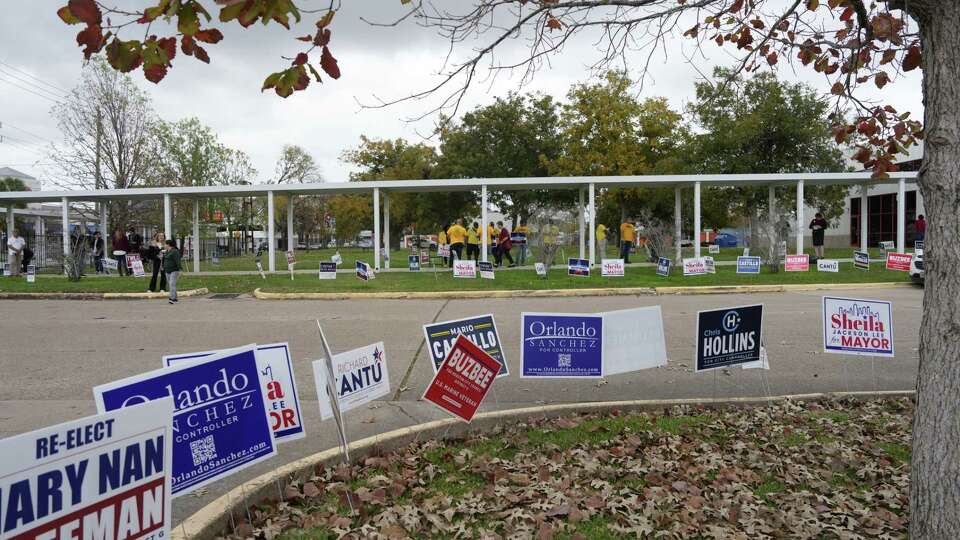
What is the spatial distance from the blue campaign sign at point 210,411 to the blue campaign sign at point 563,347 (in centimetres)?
304

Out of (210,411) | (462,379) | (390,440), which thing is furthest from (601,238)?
(210,411)

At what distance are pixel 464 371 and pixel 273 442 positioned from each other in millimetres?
1689

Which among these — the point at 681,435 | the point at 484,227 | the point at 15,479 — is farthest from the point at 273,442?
the point at 484,227

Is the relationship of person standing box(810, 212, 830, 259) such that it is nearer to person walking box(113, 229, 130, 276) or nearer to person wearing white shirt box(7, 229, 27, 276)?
person walking box(113, 229, 130, 276)

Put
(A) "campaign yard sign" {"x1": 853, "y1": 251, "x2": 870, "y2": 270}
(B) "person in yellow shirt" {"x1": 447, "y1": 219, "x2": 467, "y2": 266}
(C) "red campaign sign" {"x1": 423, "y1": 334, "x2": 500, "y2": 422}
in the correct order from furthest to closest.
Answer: (B) "person in yellow shirt" {"x1": 447, "y1": 219, "x2": 467, "y2": 266} → (A) "campaign yard sign" {"x1": 853, "y1": 251, "x2": 870, "y2": 270} → (C) "red campaign sign" {"x1": 423, "y1": 334, "x2": 500, "y2": 422}

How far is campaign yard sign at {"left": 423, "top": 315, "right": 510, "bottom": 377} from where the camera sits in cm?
604

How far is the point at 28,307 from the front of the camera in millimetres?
16016

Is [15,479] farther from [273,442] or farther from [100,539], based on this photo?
[273,442]

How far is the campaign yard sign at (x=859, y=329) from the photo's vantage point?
7094mm

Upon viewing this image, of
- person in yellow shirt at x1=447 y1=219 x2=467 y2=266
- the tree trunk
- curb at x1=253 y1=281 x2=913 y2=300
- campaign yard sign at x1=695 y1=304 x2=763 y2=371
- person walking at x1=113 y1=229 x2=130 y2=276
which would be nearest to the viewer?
the tree trunk

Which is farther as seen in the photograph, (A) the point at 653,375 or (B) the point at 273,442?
(A) the point at 653,375

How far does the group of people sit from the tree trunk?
1974 centimetres

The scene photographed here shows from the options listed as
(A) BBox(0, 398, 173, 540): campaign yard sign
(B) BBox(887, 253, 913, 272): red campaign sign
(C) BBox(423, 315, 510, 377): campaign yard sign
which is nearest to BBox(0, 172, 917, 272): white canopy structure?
(B) BBox(887, 253, 913, 272): red campaign sign

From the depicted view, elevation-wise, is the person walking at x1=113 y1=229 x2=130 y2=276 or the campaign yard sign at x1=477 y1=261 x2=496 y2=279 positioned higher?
the person walking at x1=113 y1=229 x2=130 y2=276
